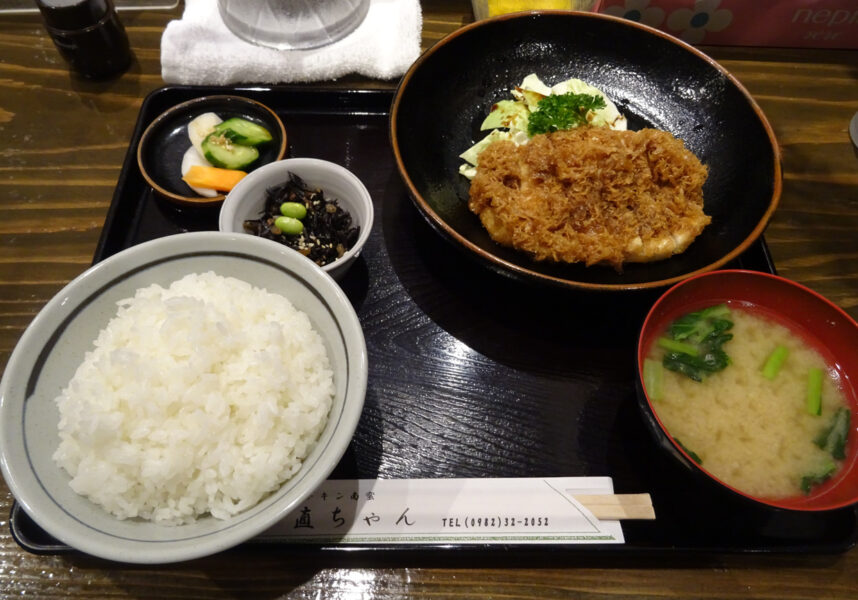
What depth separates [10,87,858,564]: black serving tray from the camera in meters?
1.65

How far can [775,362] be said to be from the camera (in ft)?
5.69

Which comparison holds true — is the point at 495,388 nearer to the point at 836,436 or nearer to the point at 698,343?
the point at 698,343

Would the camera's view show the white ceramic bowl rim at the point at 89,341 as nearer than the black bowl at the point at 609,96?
Yes

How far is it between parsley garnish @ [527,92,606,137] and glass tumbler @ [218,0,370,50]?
131cm

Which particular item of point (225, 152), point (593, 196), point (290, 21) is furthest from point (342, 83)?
point (593, 196)

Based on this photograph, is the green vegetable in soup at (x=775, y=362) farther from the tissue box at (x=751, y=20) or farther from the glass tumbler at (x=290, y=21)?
the glass tumbler at (x=290, y=21)

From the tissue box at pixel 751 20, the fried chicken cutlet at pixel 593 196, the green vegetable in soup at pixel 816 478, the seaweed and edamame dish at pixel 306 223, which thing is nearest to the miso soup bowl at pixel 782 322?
the green vegetable in soup at pixel 816 478

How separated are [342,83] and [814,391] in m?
2.57

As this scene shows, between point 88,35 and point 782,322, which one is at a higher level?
point 88,35

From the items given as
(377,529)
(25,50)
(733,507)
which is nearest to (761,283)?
(733,507)

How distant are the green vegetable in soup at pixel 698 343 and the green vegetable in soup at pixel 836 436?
1.05 feet

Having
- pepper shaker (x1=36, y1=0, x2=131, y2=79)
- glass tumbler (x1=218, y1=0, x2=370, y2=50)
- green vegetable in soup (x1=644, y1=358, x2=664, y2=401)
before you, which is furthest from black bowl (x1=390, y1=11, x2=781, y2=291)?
pepper shaker (x1=36, y1=0, x2=131, y2=79)

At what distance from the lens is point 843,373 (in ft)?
5.57

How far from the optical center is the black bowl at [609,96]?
2160mm
